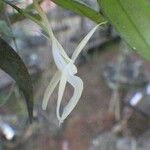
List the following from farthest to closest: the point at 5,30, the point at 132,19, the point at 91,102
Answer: the point at 91,102, the point at 5,30, the point at 132,19

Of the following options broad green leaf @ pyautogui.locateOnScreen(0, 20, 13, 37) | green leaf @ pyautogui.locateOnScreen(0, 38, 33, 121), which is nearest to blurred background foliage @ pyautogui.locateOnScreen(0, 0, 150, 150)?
broad green leaf @ pyautogui.locateOnScreen(0, 20, 13, 37)

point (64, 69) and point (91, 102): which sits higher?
point (64, 69)

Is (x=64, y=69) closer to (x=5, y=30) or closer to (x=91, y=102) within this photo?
(x=5, y=30)

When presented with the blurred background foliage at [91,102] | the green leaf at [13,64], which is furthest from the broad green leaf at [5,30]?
the blurred background foliage at [91,102]

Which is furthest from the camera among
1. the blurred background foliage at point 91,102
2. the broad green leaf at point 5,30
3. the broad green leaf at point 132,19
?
the blurred background foliage at point 91,102

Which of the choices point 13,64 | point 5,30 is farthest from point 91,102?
point 13,64

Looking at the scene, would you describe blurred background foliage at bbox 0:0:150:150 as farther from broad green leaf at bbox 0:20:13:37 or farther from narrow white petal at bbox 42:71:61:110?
narrow white petal at bbox 42:71:61:110

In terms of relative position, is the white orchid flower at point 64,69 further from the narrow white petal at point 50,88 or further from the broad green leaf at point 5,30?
the broad green leaf at point 5,30

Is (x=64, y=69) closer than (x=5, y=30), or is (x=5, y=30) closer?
(x=64, y=69)

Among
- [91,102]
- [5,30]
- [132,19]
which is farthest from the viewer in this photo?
[91,102]
